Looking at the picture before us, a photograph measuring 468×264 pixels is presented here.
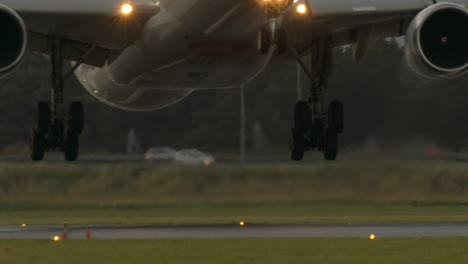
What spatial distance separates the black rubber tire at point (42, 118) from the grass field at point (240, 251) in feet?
9.08

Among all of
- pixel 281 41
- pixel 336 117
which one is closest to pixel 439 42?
pixel 336 117

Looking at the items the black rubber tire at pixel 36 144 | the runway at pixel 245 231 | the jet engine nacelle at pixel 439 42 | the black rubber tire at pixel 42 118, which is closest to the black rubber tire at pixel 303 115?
the jet engine nacelle at pixel 439 42

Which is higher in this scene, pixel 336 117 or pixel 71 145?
pixel 336 117

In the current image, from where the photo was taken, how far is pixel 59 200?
42.1 metres

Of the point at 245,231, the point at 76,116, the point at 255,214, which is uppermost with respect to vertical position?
the point at 255,214

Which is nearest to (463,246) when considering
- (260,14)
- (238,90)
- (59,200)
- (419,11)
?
(419,11)

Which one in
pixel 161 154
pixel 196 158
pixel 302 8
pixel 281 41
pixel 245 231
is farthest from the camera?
pixel 161 154

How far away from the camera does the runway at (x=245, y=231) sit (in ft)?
96.3

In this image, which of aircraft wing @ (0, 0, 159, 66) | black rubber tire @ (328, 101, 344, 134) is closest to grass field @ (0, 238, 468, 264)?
black rubber tire @ (328, 101, 344, 134)

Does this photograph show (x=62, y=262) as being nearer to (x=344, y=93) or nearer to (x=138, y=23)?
(x=138, y=23)

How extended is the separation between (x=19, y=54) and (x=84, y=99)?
2052 cm

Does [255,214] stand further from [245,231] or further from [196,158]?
[245,231]

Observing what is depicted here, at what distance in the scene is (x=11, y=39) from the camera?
2239 cm

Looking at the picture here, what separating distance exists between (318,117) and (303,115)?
0.37 m
